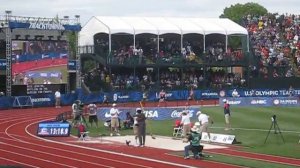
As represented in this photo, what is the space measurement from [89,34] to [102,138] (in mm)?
33652

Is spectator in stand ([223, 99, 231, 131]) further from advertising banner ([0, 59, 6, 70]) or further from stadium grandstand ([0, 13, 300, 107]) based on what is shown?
advertising banner ([0, 59, 6, 70])

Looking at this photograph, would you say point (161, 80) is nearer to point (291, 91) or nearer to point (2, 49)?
point (291, 91)

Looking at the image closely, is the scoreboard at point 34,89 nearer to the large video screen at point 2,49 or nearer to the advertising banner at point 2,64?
the advertising banner at point 2,64

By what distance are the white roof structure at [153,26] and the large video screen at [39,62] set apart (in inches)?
386

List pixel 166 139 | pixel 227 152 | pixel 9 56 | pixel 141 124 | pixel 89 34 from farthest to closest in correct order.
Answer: pixel 89 34
pixel 9 56
pixel 166 139
pixel 141 124
pixel 227 152

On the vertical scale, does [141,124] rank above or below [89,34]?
below

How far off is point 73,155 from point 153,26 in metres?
40.2

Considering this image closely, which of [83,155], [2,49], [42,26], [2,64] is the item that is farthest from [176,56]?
[83,155]

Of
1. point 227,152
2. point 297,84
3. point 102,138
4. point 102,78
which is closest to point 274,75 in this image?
point 297,84

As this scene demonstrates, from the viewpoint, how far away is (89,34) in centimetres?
6234

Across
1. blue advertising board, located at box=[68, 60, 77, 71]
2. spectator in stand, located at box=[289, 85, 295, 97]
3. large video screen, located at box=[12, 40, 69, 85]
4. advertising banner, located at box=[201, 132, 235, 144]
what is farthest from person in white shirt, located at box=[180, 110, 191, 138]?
spectator in stand, located at box=[289, 85, 295, 97]

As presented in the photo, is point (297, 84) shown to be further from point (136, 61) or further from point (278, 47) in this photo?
point (136, 61)

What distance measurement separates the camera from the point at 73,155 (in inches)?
912

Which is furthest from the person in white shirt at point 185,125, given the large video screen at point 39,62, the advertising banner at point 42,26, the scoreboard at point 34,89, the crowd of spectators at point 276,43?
the crowd of spectators at point 276,43
